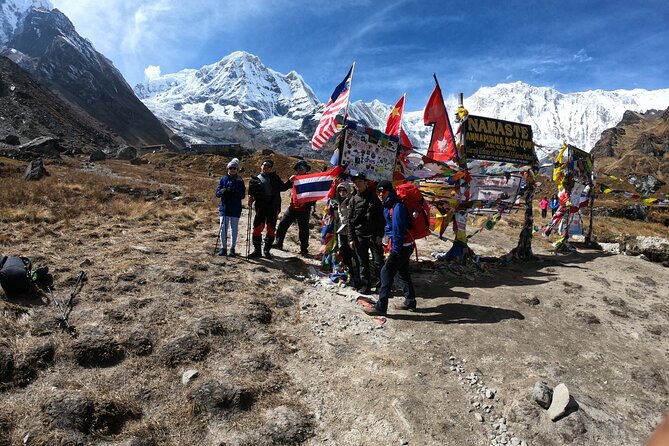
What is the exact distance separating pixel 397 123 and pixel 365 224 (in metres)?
4.18

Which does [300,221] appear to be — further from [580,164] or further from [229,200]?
[580,164]

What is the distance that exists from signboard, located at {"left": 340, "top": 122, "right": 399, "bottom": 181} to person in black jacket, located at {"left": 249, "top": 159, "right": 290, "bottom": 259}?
2.24 metres

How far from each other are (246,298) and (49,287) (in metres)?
3.50

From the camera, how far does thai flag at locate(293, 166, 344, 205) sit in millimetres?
10617

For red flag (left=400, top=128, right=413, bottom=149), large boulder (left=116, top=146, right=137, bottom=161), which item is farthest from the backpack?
large boulder (left=116, top=146, right=137, bottom=161)

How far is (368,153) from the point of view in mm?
10039

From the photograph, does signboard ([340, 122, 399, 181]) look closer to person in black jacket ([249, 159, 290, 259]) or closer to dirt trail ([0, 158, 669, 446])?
person in black jacket ([249, 159, 290, 259])

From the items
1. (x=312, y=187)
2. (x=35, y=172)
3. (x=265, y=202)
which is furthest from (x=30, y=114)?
(x=312, y=187)

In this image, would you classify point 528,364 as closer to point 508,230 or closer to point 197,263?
point 197,263

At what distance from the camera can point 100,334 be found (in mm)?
5766

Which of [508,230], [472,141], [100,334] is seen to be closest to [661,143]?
[508,230]

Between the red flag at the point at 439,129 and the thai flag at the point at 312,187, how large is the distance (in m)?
3.48

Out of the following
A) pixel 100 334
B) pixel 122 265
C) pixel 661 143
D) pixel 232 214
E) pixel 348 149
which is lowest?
pixel 100 334

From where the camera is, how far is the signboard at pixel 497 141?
12289 mm
